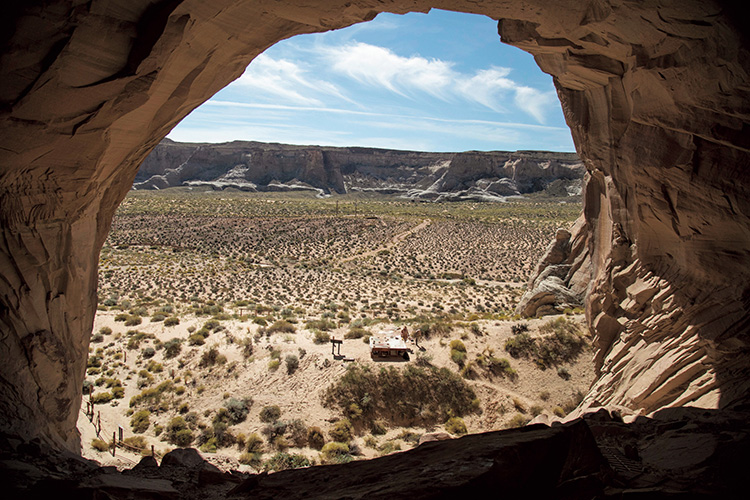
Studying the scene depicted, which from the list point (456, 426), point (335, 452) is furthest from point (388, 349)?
point (335, 452)

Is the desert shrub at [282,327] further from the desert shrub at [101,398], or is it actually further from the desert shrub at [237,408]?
the desert shrub at [101,398]

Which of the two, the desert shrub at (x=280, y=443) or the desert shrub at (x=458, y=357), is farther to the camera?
the desert shrub at (x=458, y=357)

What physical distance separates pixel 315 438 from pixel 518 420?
6.29 meters

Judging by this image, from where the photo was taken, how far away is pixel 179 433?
1177cm

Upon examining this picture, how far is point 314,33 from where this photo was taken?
8.68 m

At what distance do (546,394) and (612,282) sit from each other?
5449 mm

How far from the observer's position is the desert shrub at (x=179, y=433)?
1169 cm

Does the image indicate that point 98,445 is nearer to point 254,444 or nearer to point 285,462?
point 254,444

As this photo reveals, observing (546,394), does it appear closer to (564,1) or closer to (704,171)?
(704,171)

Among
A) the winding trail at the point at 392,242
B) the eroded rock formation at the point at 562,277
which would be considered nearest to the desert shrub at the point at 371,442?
the eroded rock formation at the point at 562,277

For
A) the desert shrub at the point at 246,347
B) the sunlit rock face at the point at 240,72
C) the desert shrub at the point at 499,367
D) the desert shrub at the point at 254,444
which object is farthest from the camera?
the desert shrub at the point at 246,347

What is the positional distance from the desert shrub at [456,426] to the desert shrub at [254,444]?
570 centimetres

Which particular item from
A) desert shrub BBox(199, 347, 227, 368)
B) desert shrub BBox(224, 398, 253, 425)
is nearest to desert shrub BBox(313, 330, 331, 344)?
desert shrub BBox(199, 347, 227, 368)

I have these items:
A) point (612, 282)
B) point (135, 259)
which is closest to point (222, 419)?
point (612, 282)
